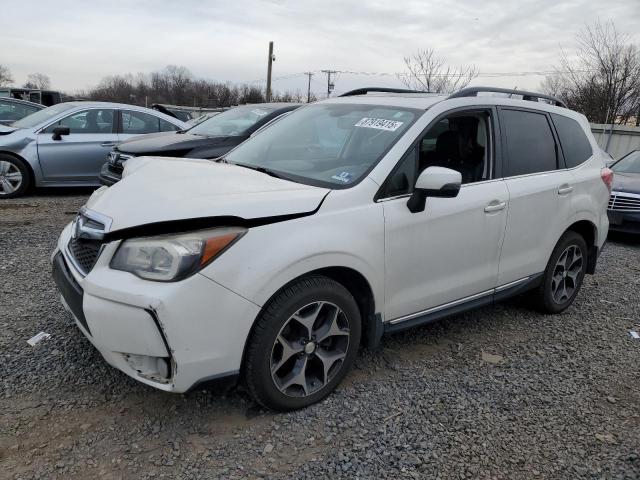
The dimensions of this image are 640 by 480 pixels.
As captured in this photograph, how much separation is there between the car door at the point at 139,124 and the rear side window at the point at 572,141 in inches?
262

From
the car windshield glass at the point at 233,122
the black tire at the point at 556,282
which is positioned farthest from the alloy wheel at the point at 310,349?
the car windshield glass at the point at 233,122

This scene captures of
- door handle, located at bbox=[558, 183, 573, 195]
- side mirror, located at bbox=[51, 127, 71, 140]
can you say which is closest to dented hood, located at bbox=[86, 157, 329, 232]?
door handle, located at bbox=[558, 183, 573, 195]

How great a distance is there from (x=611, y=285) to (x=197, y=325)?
15.8 feet

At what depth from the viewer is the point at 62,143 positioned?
321 inches

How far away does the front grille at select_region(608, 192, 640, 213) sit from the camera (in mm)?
7594

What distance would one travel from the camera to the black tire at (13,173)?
25.7ft

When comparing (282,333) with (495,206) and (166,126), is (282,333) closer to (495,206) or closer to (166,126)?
(495,206)

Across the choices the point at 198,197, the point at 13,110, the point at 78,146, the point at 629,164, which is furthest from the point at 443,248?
the point at 13,110

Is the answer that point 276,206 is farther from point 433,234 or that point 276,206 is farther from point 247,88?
point 247,88

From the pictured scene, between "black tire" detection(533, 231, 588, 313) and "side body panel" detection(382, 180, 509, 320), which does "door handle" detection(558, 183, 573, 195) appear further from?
"side body panel" detection(382, 180, 509, 320)

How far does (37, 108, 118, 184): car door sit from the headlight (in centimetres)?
660

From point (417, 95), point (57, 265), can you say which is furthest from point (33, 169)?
point (417, 95)

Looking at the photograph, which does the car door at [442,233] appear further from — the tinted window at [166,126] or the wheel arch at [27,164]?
the wheel arch at [27,164]

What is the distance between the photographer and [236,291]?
2414 millimetres
